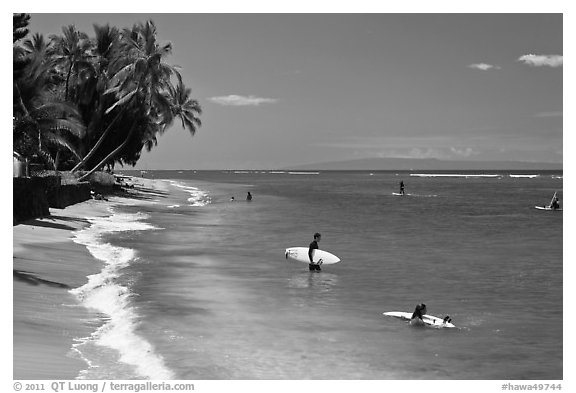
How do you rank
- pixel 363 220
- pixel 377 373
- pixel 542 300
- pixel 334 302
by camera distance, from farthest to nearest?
1. pixel 363 220
2. pixel 542 300
3. pixel 334 302
4. pixel 377 373

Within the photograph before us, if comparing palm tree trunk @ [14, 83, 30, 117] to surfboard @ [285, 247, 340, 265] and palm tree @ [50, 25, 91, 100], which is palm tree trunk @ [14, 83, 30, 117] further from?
palm tree @ [50, 25, 91, 100]

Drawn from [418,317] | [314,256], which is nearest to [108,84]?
[314,256]

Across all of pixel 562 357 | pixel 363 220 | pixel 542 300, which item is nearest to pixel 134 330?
pixel 562 357

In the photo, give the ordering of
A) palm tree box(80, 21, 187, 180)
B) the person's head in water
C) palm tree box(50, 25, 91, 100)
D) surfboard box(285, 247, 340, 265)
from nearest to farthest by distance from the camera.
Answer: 1. the person's head in water
2. surfboard box(285, 247, 340, 265)
3. palm tree box(80, 21, 187, 180)
4. palm tree box(50, 25, 91, 100)

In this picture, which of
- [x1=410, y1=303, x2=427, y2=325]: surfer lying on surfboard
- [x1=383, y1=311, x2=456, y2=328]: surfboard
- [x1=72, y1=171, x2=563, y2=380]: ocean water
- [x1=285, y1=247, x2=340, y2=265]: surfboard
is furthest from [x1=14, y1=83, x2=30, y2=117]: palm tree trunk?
[x1=410, y1=303, x2=427, y2=325]: surfer lying on surfboard

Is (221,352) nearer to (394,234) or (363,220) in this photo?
(394,234)

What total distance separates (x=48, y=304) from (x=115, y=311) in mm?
1428

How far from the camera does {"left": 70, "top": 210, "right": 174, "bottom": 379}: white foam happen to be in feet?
35.4

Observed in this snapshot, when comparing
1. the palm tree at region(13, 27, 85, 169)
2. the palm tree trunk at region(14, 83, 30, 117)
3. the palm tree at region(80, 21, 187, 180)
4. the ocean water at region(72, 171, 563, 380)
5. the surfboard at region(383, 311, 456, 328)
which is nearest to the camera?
the ocean water at region(72, 171, 563, 380)

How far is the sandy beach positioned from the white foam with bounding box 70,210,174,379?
27 centimetres

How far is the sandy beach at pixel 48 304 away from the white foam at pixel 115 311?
0.27 meters

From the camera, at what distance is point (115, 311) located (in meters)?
14.3

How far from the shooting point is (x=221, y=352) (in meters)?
11.7
